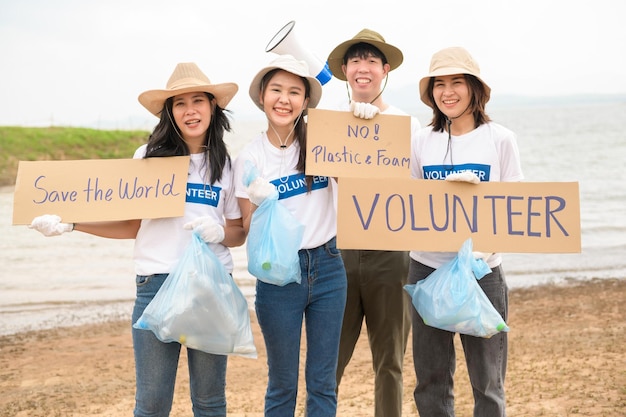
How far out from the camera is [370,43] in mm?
3680

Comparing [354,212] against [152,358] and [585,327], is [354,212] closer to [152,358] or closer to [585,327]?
[152,358]

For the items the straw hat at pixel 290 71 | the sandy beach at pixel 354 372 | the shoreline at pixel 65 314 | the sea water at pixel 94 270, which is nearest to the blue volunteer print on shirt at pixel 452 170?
the straw hat at pixel 290 71

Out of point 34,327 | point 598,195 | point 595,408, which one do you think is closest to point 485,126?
point 595,408

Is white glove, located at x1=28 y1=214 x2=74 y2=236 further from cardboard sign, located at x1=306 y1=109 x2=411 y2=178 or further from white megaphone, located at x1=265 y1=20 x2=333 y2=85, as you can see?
white megaphone, located at x1=265 y1=20 x2=333 y2=85

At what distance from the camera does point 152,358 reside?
9.78 feet

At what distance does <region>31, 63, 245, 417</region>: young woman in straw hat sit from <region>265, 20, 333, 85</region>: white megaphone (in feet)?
2.13

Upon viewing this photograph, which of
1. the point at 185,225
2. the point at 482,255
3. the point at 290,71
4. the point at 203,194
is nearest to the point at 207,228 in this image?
the point at 185,225

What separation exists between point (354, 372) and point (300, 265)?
9.58ft

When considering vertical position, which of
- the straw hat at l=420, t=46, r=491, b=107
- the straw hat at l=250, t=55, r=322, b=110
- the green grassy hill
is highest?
the green grassy hill

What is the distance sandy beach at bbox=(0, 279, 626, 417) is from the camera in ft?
15.9

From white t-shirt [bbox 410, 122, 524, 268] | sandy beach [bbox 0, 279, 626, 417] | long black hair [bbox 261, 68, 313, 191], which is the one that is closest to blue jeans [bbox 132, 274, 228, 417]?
long black hair [bbox 261, 68, 313, 191]

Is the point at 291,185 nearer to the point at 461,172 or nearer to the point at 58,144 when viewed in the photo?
the point at 461,172

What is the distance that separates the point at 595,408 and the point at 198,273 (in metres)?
2.99

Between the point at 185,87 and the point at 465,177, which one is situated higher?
the point at 185,87
